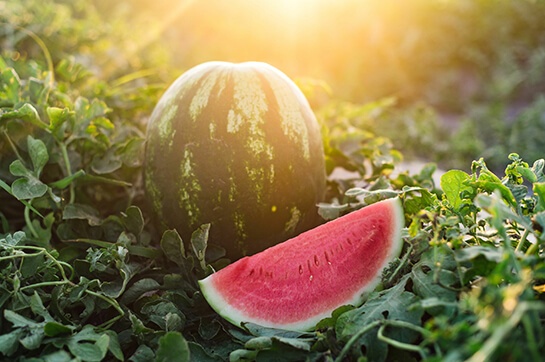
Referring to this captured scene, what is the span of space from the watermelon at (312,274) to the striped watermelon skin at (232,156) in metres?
0.25

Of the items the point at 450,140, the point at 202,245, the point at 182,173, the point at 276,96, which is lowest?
the point at 450,140

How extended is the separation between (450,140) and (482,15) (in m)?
2.81

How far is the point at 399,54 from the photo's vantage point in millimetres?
6469

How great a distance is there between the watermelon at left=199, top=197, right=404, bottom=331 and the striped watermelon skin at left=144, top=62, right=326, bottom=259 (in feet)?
0.82

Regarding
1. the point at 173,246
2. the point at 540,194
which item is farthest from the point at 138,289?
the point at 540,194

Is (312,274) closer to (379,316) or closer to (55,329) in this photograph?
(379,316)

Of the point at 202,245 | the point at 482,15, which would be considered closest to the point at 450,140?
the point at 482,15

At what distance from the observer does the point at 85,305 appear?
1465 millimetres

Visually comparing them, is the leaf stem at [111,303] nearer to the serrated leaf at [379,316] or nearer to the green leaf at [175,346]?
the green leaf at [175,346]

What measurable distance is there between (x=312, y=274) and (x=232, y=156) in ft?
1.60

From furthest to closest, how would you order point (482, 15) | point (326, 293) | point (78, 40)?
point (482, 15) < point (78, 40) < point (326, 293)

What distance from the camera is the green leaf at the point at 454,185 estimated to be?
57.0 inches

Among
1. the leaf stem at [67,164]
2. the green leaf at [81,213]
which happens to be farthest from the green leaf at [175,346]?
the leaf stem at [67,164]

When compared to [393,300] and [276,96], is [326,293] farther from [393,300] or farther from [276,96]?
[276,96]
